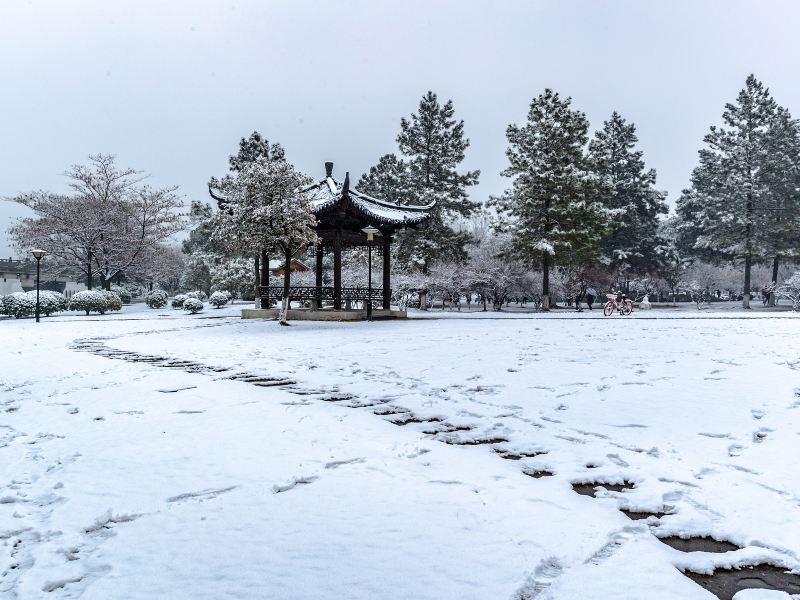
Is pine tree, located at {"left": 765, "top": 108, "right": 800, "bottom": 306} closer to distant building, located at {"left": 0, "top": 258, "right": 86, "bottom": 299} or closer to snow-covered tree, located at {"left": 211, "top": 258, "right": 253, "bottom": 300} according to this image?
snow-covered tree, located at {"left": 211, "top": 258, "right": 253, "bottom": 300}

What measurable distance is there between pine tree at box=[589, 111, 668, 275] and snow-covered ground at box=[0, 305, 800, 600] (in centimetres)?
3923

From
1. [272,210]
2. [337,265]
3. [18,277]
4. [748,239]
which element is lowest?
[337,265]

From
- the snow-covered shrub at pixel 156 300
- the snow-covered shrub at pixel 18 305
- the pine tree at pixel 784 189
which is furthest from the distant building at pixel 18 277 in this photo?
the pine tree at pixel 784 189

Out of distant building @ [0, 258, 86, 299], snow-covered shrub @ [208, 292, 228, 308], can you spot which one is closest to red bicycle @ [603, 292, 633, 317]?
snow-covered shrub @ [208, 292, 228, 308]

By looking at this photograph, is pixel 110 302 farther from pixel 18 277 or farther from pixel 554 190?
pixel 18 277

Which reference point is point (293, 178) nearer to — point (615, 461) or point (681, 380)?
point (681, 380)

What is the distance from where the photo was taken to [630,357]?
917 cm

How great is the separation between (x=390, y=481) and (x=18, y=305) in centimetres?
2619

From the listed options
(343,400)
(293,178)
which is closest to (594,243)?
(293,178)

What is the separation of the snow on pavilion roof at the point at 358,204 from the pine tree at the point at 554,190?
11666 mm

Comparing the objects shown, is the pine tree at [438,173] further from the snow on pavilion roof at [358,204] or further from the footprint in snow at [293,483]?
the footprint in snow at [293,483]

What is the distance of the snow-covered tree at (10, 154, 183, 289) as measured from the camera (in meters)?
Result: 31.9

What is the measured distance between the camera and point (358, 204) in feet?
64.5

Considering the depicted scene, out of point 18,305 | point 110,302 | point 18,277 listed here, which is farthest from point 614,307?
point 18,277
